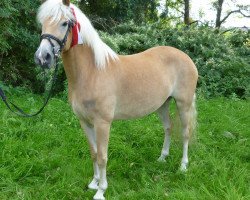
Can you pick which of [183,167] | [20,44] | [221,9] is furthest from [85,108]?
[221,9]

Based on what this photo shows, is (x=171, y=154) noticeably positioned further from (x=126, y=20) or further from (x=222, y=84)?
(x=126, y=20)

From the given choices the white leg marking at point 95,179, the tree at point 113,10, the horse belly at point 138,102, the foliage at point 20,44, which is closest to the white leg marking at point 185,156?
the horse belly at point 138,102

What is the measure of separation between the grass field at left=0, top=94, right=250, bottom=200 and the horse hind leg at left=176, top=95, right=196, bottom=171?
0.40 feet

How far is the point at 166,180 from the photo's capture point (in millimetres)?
3582

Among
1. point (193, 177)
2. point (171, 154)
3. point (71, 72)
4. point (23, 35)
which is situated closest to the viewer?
point (71, 72)

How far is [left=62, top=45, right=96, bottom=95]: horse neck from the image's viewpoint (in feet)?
9.71

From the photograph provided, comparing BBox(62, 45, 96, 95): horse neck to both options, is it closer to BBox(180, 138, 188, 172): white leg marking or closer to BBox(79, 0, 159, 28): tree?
BBox(180, 138, 188, 172): white leg marking

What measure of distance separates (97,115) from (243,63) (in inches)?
227

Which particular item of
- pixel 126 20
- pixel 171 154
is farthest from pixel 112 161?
pixel 126 20

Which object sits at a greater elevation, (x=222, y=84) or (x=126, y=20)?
(x=126, y=20)

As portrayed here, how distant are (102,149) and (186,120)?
4.29 feet

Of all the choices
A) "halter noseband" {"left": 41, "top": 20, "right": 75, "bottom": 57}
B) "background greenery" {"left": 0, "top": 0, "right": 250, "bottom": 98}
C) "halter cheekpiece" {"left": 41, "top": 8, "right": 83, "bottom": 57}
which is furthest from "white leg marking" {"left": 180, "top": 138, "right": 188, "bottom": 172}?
"background greenery" {"left": 0, "top": 0, "right": 250, "bottom": 98}

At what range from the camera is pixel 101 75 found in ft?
9.97

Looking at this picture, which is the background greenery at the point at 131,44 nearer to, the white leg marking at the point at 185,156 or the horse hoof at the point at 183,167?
the white leg marking at the point at 185,156
